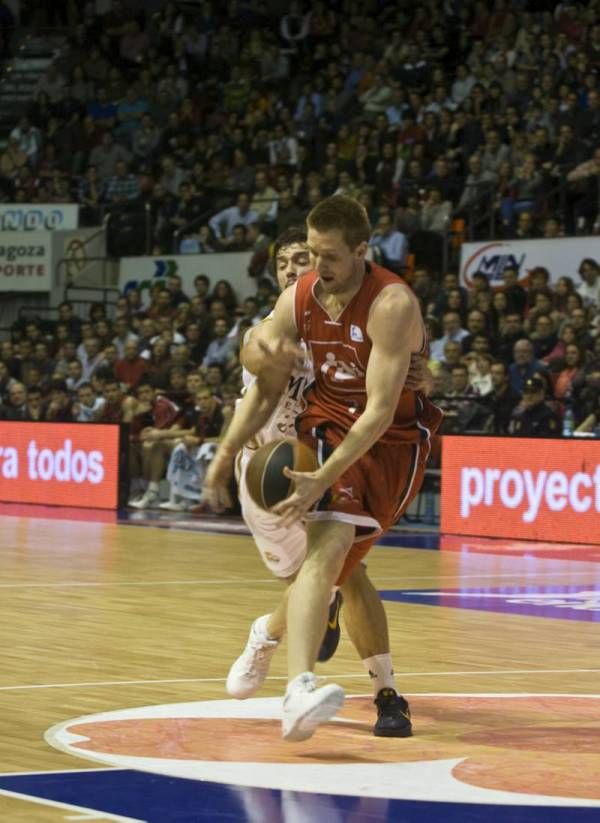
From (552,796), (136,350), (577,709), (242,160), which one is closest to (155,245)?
(242,160)

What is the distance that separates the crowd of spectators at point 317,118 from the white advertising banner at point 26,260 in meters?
1.02

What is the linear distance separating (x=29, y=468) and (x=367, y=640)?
15.1 m

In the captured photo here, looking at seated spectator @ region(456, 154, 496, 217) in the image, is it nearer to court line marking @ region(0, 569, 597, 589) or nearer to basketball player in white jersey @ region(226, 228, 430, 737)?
court line marking @ region(0, 569, 597, 589)

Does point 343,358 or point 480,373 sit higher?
point 343,358

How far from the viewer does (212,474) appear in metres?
6.29

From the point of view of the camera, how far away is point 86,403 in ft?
71.1

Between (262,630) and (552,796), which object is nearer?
(552,796)

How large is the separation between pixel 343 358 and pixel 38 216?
67.1 feet

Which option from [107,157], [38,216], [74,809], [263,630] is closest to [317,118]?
[107,157]

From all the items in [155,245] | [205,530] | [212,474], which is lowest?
[205,530]

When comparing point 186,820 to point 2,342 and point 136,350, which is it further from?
point 2,342

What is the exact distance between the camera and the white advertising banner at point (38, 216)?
25922 mm

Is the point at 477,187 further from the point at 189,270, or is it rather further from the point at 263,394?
the point at 263,394

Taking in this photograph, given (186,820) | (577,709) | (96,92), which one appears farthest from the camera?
(96,92)
